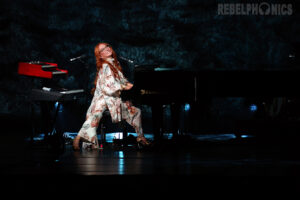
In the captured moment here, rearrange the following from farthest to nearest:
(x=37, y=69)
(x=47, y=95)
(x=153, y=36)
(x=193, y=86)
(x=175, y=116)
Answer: (x=153, y=36) < (x=175, y=116) < (x=193, y=86) < (x=37, y=69) < (x=47, y=95)

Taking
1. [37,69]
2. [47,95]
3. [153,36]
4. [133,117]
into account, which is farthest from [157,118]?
[153,36]

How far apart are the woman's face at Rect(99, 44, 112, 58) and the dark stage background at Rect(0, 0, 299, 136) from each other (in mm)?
7522

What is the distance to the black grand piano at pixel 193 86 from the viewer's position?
11.8 ft

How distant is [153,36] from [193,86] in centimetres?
830

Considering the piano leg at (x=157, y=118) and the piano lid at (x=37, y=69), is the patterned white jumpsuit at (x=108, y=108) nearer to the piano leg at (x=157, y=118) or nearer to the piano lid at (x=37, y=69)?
the piano leg at (x=157, y=118)

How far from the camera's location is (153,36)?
1175 centimetres

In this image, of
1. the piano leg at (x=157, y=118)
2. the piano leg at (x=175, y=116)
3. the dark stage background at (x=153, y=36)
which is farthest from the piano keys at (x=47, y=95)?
the dark stage background at (x=153, y=36)

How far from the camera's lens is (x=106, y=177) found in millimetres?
1651

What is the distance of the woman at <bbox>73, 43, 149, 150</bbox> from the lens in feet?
11.7

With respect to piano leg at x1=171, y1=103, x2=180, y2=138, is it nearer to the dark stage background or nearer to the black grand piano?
the black grand piano

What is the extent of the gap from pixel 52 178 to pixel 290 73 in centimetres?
345

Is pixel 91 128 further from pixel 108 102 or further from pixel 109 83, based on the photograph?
pixel 109 83

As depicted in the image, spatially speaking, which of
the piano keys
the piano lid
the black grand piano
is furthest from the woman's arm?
the piano lid

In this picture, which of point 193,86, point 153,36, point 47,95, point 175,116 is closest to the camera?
point 47,95
